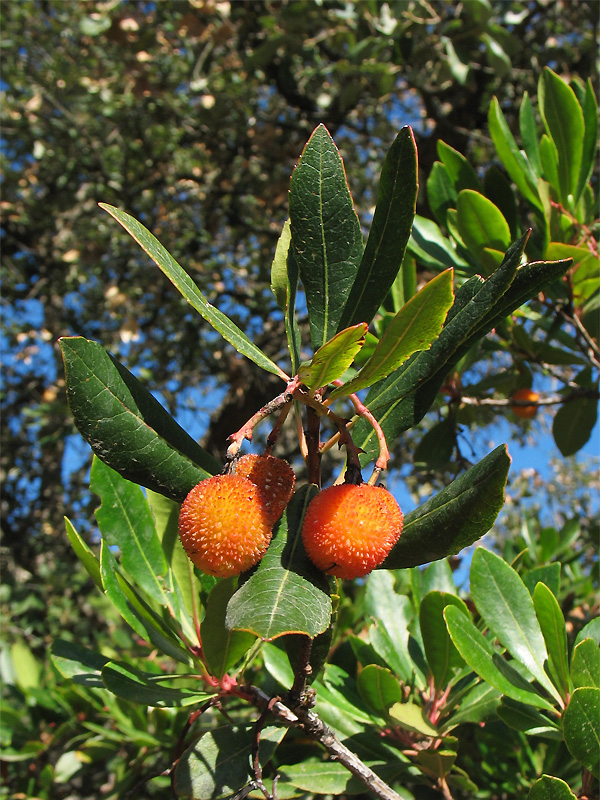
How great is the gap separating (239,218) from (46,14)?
2267mm

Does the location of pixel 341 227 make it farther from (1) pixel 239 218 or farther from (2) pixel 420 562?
(1) pixel 239 218

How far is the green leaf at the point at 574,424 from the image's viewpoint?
69.6 inches

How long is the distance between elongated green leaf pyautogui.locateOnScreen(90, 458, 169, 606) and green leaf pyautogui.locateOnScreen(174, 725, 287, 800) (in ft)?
0.73

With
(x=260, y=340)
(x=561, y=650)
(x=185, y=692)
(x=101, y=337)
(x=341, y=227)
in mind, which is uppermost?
(x=101, y=337)

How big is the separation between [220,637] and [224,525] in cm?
33

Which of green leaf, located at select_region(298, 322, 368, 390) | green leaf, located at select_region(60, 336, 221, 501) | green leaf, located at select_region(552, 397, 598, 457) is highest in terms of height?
green leaf, located at select_region(60, 336, 221, 501)

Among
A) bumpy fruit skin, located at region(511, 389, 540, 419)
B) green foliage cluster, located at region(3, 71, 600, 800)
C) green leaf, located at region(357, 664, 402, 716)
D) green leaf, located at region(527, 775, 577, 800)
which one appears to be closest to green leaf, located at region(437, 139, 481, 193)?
green foliage cluster, located at region(3, 71, 600, 800)

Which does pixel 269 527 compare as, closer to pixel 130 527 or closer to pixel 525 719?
pixel 130 527

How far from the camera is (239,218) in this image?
3766 mm

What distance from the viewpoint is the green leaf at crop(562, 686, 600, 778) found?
80 centimetres

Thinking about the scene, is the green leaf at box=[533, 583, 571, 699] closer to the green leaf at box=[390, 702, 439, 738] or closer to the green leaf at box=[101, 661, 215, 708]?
the green leaf at box=[390, 702, 439, 738]

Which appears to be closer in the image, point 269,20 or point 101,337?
point 269,20

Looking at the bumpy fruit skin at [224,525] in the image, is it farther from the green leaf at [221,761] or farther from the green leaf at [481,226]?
the green leaf at [481,226]

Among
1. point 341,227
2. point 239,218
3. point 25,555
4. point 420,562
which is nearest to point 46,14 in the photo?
point 239,218
